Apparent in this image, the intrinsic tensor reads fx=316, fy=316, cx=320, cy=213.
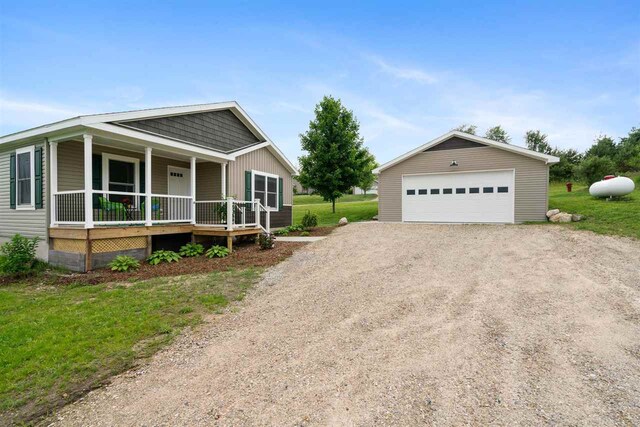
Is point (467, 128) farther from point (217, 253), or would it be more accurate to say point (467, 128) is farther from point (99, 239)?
point (99, 239)

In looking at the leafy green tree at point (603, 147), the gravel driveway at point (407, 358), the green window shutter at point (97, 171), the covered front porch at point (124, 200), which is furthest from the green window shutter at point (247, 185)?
the leafy green tree at point (603, 147)

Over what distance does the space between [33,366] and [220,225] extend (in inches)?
270

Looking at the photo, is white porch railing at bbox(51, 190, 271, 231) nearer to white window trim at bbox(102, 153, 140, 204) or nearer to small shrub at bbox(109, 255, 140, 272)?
white window trim at bbox(102, 153, 140, 204)

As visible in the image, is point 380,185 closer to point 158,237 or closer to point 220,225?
point 220,225

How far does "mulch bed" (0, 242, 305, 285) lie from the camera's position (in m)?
6.88

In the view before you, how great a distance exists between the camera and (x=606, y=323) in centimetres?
388

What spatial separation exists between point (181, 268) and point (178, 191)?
4.97 metres

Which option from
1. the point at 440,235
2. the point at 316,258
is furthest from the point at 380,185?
the point at 316,258

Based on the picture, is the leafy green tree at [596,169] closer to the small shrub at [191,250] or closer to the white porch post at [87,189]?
the small shrub at [191,250]

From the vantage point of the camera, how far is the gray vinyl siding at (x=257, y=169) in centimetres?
1221

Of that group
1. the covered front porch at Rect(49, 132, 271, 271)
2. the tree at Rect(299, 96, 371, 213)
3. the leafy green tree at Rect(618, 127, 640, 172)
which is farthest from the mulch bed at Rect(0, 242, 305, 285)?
the leafy green tree at Rect(618, 127, 640, 172)

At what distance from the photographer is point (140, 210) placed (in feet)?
31.1

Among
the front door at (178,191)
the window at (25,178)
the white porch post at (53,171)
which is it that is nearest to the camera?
the white porch post at (53,171)

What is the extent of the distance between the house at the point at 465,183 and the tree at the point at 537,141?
24.7 metres
